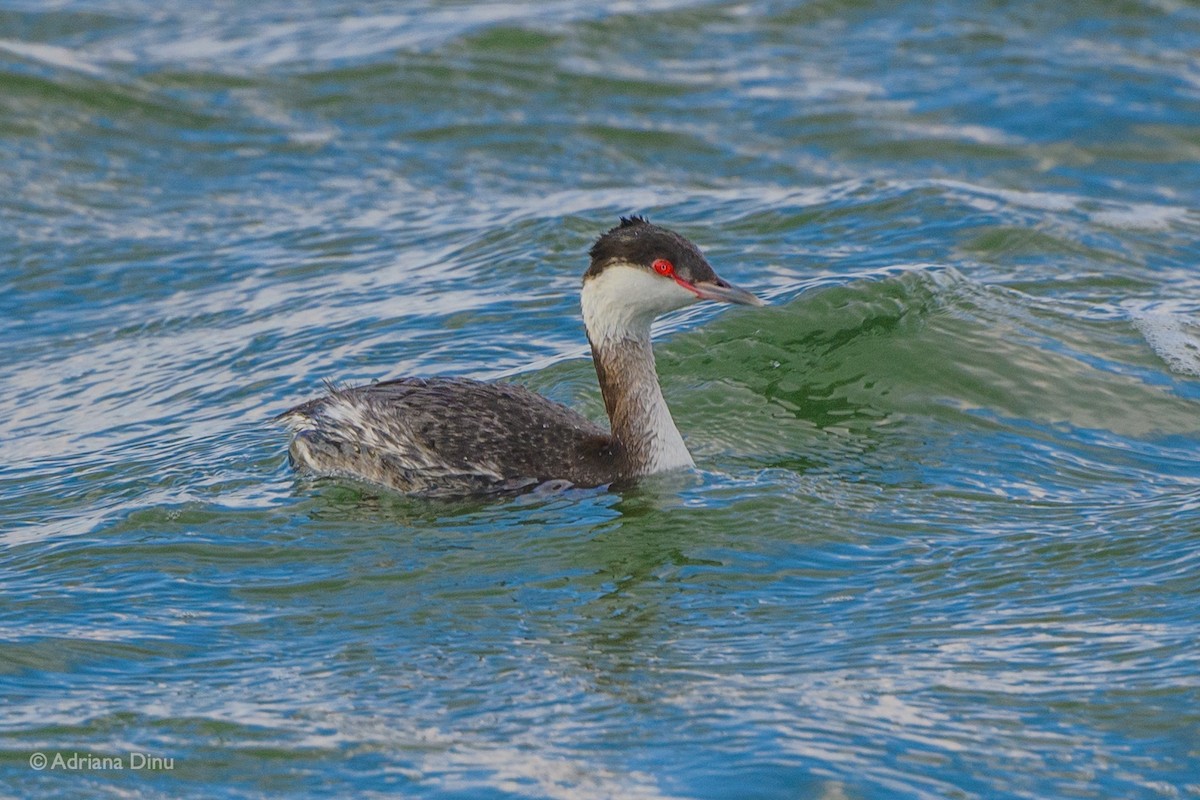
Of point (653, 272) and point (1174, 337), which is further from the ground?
point (653, 272)

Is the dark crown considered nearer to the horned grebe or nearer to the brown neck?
the horned grebe

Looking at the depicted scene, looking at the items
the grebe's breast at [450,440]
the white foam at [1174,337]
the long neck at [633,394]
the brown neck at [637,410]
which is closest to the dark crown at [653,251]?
the long neck at [633,394]

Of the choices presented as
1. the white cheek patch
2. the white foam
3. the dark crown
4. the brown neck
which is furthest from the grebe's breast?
the white foam

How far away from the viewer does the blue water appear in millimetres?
6078

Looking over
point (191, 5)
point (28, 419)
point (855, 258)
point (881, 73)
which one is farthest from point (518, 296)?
point (191, 5)

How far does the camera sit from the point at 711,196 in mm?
14062

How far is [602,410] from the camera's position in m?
10.1

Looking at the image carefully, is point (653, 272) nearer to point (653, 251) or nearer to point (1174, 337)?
point (653, 251)

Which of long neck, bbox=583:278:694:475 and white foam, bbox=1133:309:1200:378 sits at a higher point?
long neck, bbox=583:278:694:475

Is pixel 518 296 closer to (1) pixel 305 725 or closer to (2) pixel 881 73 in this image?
(1) pixel 305 725

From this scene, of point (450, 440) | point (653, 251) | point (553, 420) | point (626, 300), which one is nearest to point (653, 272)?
point (653, 251)

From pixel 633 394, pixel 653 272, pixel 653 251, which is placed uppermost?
pixel 653 251

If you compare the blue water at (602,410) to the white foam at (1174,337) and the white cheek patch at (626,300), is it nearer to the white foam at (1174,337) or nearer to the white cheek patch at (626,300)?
the white foam at (1174,337)

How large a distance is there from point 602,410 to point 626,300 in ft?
5.34
